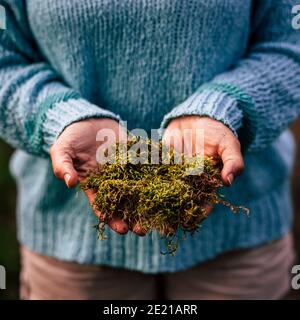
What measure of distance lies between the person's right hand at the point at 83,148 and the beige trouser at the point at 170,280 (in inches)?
16.4

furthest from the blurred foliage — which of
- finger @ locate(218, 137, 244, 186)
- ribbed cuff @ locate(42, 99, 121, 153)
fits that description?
finger @ locate(218, 137, 244, 186)

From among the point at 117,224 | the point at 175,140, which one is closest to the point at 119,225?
the point at 117,224

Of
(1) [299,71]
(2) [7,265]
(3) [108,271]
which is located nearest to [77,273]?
(3) [108,271]

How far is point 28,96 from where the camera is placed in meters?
1.30

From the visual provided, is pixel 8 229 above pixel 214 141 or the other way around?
the other way around

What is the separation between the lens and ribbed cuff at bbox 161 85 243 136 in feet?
3.84

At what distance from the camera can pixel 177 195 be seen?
109 centimetres

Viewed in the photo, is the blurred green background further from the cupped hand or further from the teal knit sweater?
the cupped hand

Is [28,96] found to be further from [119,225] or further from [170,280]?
[170,280]

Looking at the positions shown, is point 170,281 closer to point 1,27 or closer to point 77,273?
point 77,273

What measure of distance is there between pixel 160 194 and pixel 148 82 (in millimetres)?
371

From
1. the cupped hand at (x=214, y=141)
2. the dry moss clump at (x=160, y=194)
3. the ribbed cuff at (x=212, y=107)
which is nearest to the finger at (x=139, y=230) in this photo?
the dry moss clump at (x=160, y=194)

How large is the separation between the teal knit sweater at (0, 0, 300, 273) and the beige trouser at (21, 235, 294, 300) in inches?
2.2

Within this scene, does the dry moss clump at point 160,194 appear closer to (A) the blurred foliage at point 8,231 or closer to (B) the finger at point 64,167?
(B) the finger at point 64,167
